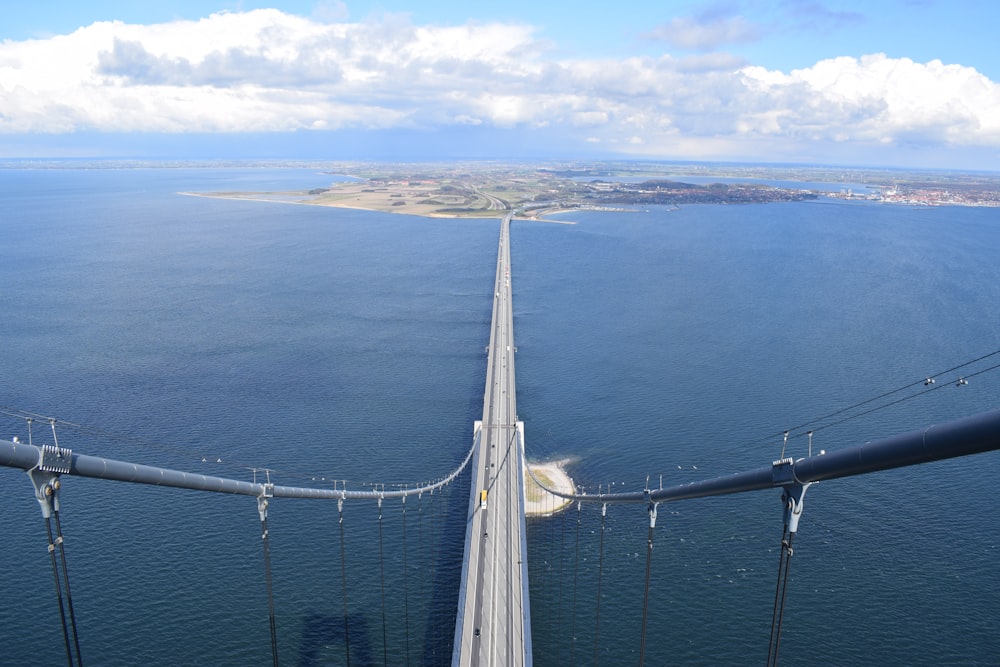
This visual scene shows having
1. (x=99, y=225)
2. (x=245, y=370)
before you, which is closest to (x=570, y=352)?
(x=245, y=370)

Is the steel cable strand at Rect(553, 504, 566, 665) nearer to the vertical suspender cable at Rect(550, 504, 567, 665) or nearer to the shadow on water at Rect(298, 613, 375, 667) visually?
the vertical suspender cable at Rect(550, 504, 567, 665)

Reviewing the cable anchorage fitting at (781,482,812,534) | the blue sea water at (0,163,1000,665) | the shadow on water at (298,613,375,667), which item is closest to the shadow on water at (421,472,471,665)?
the blue sea water at (0,163,1000,665)

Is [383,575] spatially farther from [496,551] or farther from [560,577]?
[560,577]

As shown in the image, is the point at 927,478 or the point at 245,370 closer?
the point at 927,478

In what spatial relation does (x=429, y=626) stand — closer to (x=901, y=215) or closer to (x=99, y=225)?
(x=99, y=225)

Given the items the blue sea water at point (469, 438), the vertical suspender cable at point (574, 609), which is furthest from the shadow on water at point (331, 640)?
the vertical suspender cable at point (574, 609)

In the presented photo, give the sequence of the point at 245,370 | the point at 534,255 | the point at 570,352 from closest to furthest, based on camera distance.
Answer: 1. the point at 245,370
2. the point at 570,352
3. the point at 534,255
